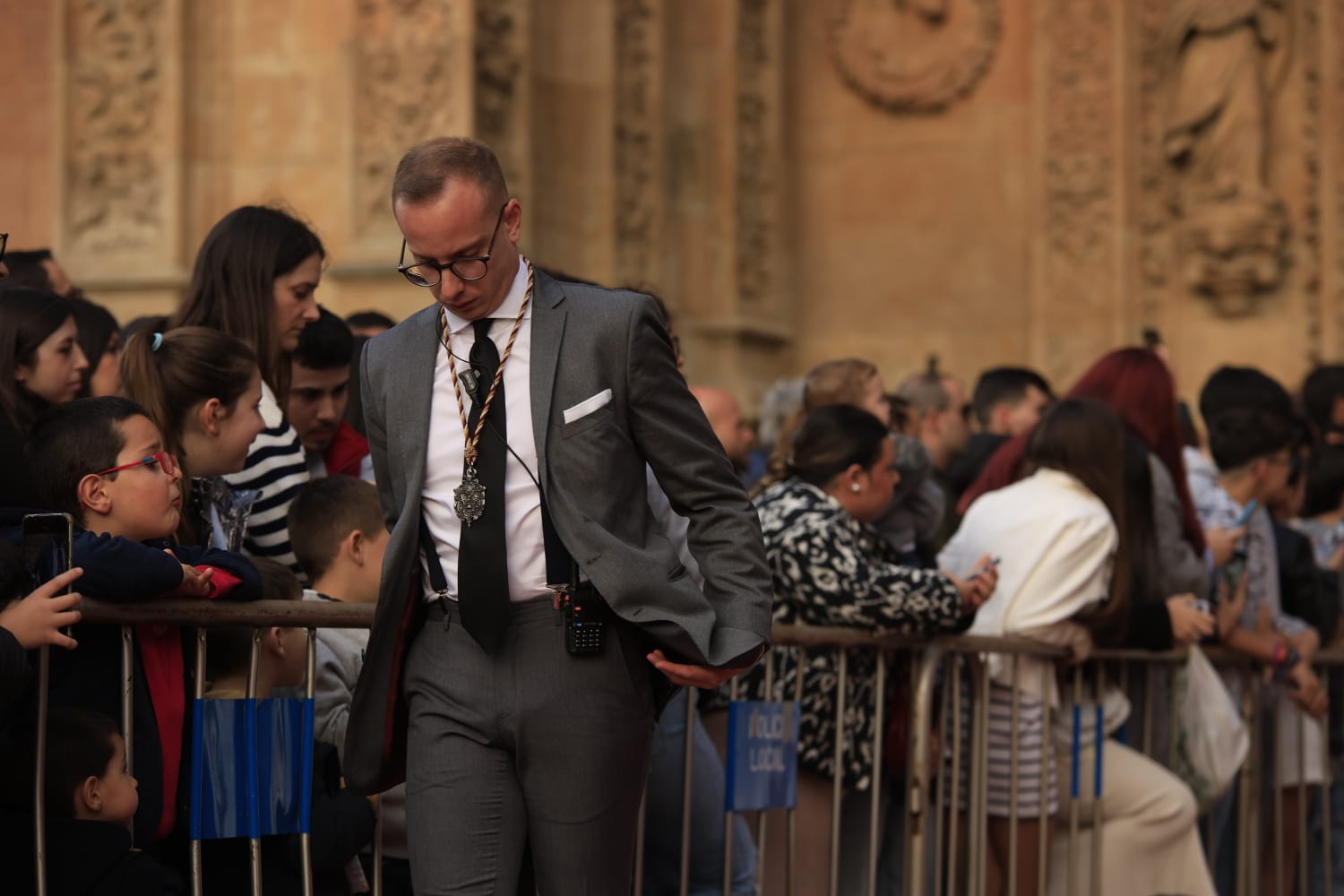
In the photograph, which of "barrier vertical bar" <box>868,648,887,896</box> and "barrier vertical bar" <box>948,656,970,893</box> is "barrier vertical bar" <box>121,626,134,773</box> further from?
"barrier vertical bar" <box>948,656,970,893</box>

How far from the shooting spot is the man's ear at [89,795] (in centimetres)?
415

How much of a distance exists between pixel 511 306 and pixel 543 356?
0.13 metres

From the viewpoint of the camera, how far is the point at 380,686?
13.1 feet

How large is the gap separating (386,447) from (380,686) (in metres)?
0.45

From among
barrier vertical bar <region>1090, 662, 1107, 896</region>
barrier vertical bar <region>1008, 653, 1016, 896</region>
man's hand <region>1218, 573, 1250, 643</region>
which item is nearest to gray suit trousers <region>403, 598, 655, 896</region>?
barrier vertical bar <region>1008, 653, 1016, 896</region>

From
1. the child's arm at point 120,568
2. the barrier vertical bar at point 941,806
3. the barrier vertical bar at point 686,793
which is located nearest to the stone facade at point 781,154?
the barrier vertical bar at point 941,806

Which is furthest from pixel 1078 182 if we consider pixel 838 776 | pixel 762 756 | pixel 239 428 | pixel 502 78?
pixel 239 428

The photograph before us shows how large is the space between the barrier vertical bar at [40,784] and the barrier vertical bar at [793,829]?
2171mm

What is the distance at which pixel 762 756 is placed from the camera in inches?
223

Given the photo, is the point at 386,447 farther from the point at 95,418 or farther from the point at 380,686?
the point at 95,418

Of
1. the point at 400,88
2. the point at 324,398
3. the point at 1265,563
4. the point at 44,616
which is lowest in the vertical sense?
the point at 1265,563

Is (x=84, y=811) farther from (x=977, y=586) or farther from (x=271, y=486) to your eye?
(x=977, y=586)

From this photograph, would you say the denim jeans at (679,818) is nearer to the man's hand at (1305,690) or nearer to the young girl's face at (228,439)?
the young girl's face at (228,439)

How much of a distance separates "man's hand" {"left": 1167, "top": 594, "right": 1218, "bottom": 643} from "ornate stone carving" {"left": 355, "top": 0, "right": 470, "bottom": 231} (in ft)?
19.2
